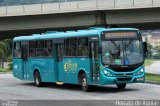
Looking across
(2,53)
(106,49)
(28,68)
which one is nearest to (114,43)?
(106,49)

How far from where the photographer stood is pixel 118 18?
153ft

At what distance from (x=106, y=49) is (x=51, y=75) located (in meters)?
5.25

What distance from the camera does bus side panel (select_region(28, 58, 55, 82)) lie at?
25.5m

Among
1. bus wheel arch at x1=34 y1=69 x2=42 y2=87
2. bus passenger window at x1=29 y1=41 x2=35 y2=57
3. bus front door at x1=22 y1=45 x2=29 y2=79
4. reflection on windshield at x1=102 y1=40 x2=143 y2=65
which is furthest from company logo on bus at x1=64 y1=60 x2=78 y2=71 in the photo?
bus front door at x1=22 y1=45 x2=29 y2=79

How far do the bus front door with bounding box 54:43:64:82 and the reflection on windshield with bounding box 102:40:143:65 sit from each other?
3885mm

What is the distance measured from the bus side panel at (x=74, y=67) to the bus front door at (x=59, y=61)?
45 centimetres

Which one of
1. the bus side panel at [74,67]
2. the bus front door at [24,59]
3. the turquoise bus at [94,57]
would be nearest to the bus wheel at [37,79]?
the turquoise bus at [94,57]

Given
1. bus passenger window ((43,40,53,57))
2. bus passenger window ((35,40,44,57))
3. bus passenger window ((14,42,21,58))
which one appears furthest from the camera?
bus passenger window ((14,42,21,58))

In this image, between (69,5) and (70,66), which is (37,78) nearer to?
(70,66)

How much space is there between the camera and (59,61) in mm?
24828

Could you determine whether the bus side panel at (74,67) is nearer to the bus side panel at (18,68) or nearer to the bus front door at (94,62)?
the bus front door at (94,62)

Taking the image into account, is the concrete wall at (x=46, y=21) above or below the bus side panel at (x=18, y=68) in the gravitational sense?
above

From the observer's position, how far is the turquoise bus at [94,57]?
21.1m

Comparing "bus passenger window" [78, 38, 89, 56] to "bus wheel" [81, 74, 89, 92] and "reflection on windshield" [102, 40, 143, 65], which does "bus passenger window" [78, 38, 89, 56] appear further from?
"reflection on windshield" [102, 40, 143, 65]
